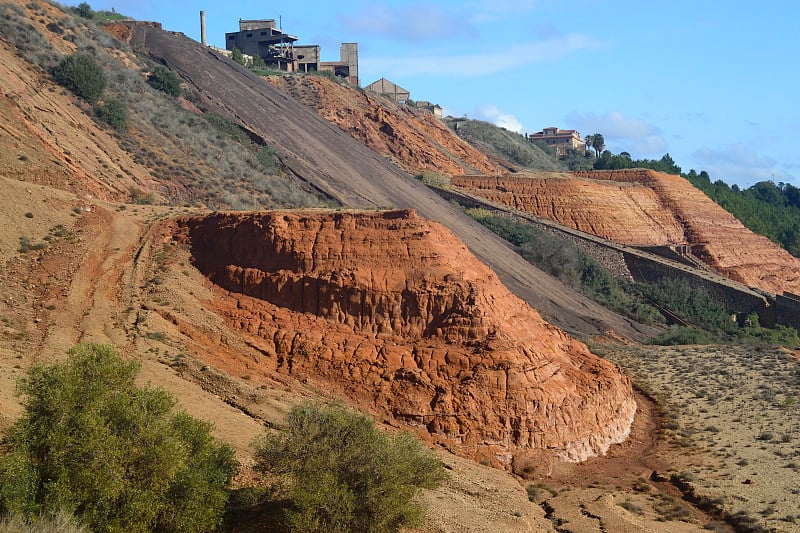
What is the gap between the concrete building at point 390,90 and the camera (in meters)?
86.8

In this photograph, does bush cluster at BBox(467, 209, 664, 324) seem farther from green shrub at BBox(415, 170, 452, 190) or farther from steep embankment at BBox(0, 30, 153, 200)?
steep embankment at BBox(0, 30, 153, 200)

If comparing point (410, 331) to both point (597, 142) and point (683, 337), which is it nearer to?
point (683, 337)

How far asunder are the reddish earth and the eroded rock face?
112 ft

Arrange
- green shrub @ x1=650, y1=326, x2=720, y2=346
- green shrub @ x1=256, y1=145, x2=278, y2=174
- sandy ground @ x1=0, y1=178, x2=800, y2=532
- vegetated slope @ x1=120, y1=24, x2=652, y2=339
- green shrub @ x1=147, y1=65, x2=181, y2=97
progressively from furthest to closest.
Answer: green shrub @ x1=147, y1=65, x2=181, y2=97 < green shrub @ x1=256, y1=145, x2=278, y2=174 < vegetated slope @ x1=120, y1=24, x2=652, y2=339 < green shrub @ x1=650, y1=326, x2=720, y2=346 < sandy ground @ x1=0, y1=178, x2=800, y2=532

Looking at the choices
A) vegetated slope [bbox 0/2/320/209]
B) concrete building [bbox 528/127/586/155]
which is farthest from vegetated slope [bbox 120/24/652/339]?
concrete building [bbox 528/127/586/155]

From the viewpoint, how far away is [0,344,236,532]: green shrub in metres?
11.9

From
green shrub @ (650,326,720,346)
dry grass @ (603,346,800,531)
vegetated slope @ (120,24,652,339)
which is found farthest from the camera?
vegetated slope @ (120,24,652,339)

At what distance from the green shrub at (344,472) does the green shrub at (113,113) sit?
2611 centimetres

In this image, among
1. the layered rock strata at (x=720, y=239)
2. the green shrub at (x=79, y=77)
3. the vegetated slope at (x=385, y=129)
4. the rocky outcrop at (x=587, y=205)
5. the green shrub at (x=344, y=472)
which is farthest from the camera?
the vegetated slope at (x=385, y=129)

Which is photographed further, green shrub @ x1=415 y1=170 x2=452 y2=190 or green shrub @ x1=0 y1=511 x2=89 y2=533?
green shrub @ x1=415 y1=170 x2=452 y2=190

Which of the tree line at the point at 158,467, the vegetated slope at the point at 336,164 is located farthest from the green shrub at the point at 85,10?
the tree line at the point at 158,467

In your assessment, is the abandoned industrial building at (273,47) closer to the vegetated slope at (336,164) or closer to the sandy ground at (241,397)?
the vegetated slope at (336,164)

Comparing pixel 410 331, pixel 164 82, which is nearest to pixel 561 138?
pixel 164 82

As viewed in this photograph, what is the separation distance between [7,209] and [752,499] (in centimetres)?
1975
